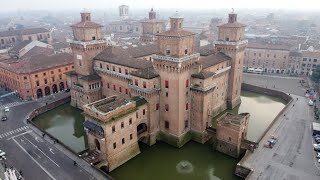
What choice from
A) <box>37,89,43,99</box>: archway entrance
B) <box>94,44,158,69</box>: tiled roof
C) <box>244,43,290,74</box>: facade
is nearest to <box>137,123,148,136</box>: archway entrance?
<box>94,44,158,69</box>: tiled roof

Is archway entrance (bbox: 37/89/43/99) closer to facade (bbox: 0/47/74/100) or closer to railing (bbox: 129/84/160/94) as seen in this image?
facade (bbox: 0/47/74/100)

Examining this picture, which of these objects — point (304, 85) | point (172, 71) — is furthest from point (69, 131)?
point (304, 85)

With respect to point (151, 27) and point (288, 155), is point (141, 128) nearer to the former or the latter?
point (288, 155)

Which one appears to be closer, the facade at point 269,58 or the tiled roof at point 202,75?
the tiled roof at point 202,75

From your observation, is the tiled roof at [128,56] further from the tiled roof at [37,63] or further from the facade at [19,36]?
the facade at [19,36]

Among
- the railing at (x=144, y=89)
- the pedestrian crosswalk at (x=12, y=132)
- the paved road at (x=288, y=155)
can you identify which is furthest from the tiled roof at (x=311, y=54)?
the pedestrian crosswalk at (x=12, y=132)

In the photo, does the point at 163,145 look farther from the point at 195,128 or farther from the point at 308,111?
the point at 308,111
